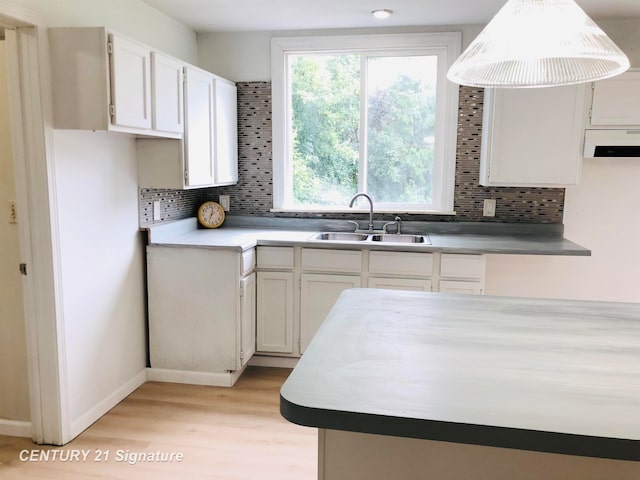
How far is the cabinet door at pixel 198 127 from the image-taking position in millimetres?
2998

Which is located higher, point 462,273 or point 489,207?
point 489,207

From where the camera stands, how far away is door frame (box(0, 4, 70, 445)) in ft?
7.20

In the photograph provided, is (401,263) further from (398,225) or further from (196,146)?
(196,146)

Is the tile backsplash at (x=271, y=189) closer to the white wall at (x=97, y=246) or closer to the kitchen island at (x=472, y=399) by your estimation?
the white wall at (x=97, y=246)

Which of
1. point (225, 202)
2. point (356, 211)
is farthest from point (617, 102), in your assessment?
point (225, 202)

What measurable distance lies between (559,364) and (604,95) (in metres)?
2.48

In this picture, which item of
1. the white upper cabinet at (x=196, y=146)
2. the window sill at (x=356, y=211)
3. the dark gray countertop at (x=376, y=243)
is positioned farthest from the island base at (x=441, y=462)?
the window sill at (x=356, y=211)

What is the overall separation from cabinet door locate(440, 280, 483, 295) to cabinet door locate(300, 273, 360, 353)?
0.53 meters

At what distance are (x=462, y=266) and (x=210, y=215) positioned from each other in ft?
6.02

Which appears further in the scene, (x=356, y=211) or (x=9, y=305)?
(x=356, y=211)

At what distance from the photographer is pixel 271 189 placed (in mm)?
3801

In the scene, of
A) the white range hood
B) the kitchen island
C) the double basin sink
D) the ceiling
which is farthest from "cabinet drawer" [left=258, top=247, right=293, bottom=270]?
the white range hood

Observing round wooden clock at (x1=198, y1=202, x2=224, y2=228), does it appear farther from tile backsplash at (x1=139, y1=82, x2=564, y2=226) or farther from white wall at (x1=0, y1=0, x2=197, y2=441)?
white wall at (x1=0, y1=0, x2=197, y2=441)

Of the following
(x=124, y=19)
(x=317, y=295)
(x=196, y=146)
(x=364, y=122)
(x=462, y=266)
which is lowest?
(x=317, y=295)
